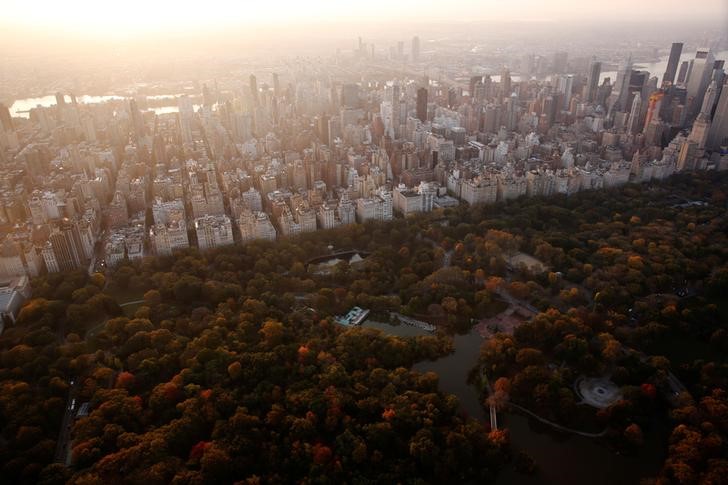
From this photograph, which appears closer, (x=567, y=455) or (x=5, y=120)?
(x=567, y=455)

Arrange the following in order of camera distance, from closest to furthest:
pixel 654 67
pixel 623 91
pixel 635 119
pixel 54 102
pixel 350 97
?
pixel 635 119 < pixel 623 91 < pixel 350 97 < pixel 54 102 < pixel 654 67

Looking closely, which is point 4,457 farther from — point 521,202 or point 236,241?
point 521,202

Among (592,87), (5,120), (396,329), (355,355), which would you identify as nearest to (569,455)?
(355,355)

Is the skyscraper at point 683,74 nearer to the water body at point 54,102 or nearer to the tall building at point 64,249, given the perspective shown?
the water body at point 54,102

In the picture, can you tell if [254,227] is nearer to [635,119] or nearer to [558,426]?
[558,426]

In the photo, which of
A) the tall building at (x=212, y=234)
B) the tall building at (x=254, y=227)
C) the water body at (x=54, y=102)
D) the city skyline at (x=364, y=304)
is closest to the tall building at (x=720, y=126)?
the city skyline at (x=364, y=304)
